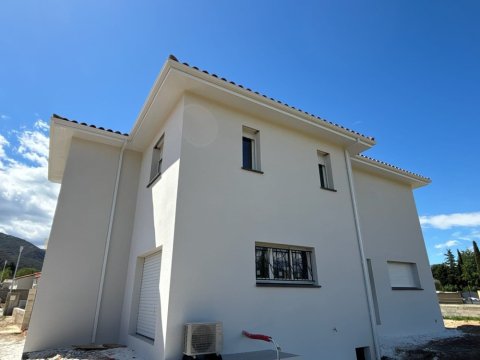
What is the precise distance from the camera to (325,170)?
9102 millimetres

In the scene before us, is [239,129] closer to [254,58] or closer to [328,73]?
[254,58]

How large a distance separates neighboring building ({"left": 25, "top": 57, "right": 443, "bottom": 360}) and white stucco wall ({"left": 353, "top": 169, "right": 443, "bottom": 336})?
14 cm

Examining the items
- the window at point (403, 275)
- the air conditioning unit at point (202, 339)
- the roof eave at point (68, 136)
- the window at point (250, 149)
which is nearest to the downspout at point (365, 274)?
the window at point (403, 275)

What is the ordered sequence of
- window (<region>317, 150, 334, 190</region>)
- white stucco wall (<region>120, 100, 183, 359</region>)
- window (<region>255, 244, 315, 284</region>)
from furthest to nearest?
1. window (<region>317, 150, 334, 190</region>)
2. window (<region>255, 244, 315, 284</region>)
3. white stucco wall (<region>120, 100, 183, 359</region>)

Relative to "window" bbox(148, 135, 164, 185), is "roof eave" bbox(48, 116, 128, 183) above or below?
above

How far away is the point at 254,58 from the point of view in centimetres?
823

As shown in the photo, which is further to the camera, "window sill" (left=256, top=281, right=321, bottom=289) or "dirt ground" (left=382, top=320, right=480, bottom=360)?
"dirt ground" (left=382, top=320, right=480, bottom=360)

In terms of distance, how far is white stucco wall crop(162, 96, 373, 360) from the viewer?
5453 mm

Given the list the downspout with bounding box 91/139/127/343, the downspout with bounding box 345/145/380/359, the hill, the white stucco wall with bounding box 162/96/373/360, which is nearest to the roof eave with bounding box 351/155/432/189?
the downspout with bounding box 345/145/380/359

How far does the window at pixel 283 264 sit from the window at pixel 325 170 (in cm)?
247

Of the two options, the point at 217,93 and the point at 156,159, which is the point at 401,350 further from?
the point at 156,159

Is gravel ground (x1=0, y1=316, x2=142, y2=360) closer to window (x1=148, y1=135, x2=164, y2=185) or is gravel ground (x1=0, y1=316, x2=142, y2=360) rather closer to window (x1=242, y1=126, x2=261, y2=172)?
window (x1=148, y1=135, x2=164, y2=185)

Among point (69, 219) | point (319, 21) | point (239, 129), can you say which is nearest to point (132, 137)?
point (69, 219)

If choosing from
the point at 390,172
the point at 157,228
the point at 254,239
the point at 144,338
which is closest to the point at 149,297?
the point at 144,338
